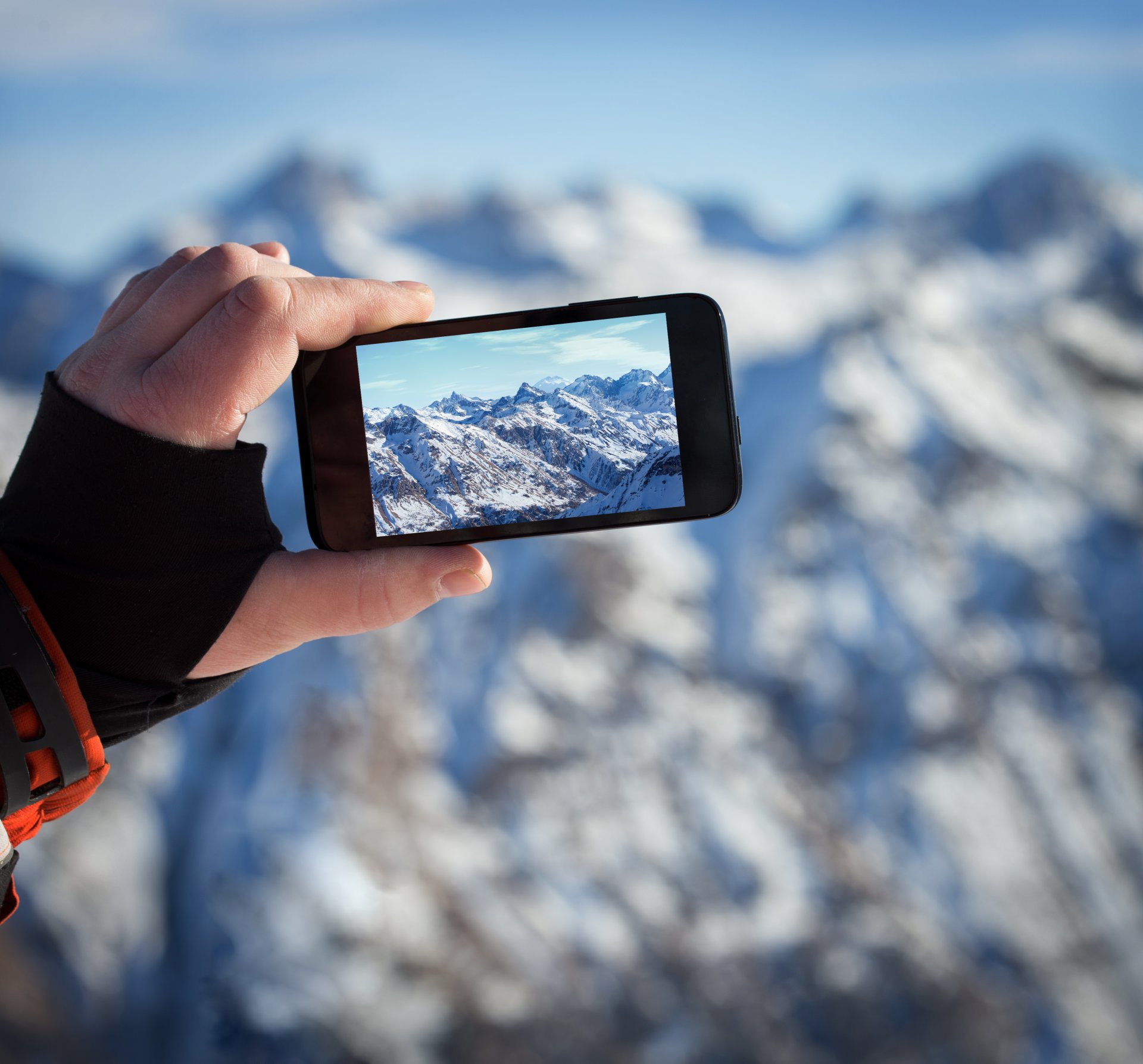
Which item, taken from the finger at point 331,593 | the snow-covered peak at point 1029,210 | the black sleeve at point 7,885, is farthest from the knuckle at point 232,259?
the snow-covered peak at point 1029,210

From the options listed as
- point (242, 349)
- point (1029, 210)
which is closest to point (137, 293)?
point (242, 349)

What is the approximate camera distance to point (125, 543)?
0.77m

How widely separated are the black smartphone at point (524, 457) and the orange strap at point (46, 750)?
282 mm

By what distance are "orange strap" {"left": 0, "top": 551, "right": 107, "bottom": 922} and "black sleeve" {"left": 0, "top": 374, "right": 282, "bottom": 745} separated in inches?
1.4

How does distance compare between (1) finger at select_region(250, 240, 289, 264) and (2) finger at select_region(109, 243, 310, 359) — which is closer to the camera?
(2) finger at select_region(109, 243, 310, 359)

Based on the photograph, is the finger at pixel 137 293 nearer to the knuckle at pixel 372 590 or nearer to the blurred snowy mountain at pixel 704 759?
the knuckle at pixel 372 590

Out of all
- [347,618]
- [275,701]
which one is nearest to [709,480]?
[347,618]

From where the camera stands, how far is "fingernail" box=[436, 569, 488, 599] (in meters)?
0.86

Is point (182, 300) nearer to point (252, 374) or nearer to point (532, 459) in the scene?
point (252, 374)

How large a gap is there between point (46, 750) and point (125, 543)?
0.67ft

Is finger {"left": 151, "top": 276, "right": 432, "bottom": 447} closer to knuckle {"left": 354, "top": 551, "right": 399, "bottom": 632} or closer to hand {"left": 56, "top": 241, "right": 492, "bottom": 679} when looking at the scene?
hand {"left": 56, "top": 241, "right": 492, "bottom": 679}

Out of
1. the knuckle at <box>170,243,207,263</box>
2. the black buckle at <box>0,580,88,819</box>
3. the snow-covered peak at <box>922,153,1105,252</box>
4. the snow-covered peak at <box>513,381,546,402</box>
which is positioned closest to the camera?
the black buckle at <box>0,580,88,819</box>

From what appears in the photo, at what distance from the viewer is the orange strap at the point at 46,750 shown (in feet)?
2.36

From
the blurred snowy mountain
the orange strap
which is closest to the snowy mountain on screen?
the orange strap
